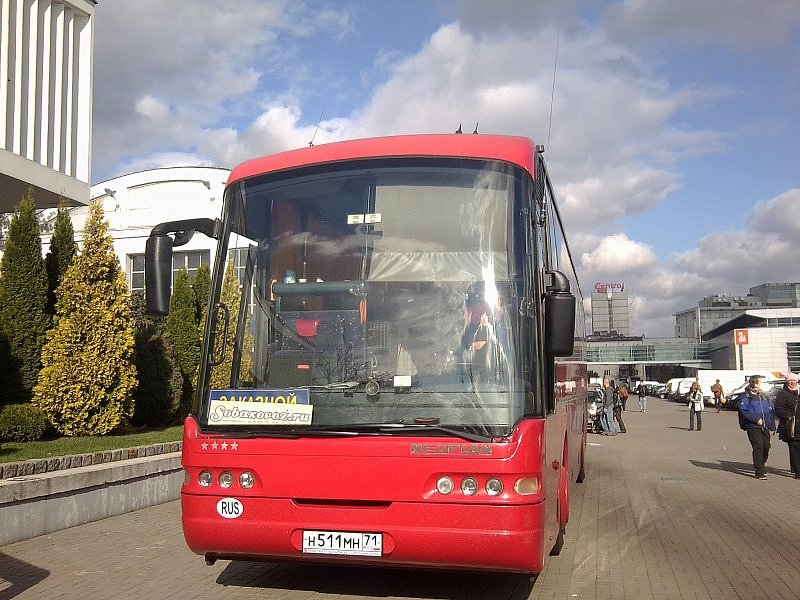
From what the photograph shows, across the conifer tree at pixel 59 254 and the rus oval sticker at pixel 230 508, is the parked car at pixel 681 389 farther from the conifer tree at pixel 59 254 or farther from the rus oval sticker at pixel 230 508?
the rus oval sticker at pixel 230 508

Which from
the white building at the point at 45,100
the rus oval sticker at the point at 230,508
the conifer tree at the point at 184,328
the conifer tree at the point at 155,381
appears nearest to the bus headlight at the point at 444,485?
the rus oval sticker at the point at 230,508

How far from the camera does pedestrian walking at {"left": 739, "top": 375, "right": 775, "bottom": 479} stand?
14859mm

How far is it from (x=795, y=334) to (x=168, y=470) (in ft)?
336

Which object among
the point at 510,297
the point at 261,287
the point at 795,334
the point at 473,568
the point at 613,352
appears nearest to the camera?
the point at 473,568

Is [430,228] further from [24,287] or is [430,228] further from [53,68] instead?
[53,68]

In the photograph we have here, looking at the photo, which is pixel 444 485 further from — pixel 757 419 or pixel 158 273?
pixel 757 419

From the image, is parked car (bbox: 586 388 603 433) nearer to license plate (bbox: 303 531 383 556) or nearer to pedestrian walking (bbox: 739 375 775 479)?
pedestrian walking (bbox: 739 375 775 479)

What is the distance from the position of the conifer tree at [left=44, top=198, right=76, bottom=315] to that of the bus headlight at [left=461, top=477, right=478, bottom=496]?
38.3 feet

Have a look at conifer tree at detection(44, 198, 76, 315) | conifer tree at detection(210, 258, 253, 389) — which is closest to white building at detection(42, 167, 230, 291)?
conifer tree at detection(44, 198, 76, 315)

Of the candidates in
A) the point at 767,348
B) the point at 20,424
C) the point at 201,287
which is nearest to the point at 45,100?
the point at 201,287

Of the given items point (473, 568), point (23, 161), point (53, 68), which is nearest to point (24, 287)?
point (23, 161)

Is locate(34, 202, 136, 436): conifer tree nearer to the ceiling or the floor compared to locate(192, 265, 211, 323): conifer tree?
nearer to the floor

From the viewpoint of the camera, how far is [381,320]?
5957mm

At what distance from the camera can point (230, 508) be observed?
5.84 metres
